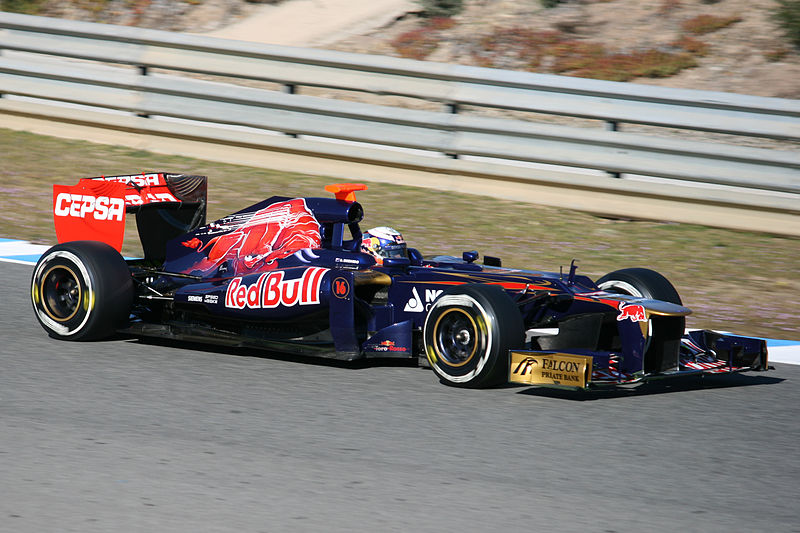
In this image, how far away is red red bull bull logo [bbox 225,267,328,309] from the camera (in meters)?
7.04

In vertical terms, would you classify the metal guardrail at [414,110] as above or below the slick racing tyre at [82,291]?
above

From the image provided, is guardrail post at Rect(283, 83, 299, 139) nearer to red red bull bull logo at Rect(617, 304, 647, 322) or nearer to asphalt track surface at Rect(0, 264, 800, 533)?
asphalt track surface at Rect(0, 264, 800, 533)

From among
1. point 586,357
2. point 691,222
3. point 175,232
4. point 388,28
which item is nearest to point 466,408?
point 586,357

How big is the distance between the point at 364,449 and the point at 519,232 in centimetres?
642

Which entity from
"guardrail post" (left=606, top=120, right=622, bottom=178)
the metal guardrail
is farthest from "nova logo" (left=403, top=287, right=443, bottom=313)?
"guardrail post" (left=606, top=120, right=622, bottom=178)

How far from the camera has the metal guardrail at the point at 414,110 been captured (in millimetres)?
11312

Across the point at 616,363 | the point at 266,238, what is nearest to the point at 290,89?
the point at 266,238

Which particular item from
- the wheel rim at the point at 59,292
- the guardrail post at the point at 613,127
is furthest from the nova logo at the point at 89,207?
the guardrail post at the point at 613,127

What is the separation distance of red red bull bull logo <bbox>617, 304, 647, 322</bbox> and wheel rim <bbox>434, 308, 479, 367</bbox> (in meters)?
0.82

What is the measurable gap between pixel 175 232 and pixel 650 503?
4.80 metres

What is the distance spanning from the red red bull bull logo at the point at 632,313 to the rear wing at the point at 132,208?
3.39m

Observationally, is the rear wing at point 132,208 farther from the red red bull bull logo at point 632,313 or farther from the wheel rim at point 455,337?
the red red bull bull logo at point 632,313

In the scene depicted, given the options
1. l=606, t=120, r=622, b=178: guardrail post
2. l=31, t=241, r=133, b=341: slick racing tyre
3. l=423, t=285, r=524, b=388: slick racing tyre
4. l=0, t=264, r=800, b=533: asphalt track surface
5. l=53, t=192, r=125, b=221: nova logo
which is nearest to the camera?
l=0, t=264, r=800, b=533: asphalt track surface

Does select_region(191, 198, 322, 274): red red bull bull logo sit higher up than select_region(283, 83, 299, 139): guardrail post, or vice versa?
select_region(283, 83, 299, 139): guardrail post
